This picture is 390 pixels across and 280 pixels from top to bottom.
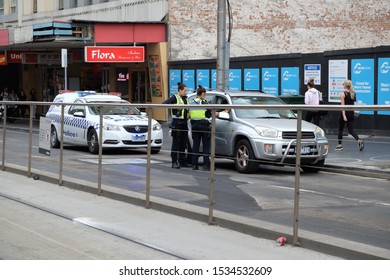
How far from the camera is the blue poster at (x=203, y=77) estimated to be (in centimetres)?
3138

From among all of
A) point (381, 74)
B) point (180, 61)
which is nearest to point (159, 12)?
point (180, 61)

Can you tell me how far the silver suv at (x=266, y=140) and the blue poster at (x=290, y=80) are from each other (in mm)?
12003

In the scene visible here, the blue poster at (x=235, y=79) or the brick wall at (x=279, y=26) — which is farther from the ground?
the brick wall at (x=279, y=26)

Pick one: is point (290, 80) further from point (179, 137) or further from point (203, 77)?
point (179, 137)

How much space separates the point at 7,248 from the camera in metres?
7.96

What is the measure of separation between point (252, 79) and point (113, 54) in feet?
20.7

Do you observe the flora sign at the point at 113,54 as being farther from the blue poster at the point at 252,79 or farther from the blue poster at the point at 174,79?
the blue poster at the point at 252,79

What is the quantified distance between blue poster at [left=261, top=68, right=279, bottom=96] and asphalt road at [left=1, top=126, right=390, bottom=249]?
16.0 meters

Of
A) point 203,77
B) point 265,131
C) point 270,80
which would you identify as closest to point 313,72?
point 270,80

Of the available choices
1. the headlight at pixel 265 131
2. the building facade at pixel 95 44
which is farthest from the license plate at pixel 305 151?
the building facade at pixel 95 44

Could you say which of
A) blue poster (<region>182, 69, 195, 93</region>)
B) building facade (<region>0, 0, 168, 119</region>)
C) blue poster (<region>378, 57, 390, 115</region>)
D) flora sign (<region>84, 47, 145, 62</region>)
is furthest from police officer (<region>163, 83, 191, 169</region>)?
blue poster (<region>182, 69, 195, 93</region>)

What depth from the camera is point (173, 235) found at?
8.66 m
